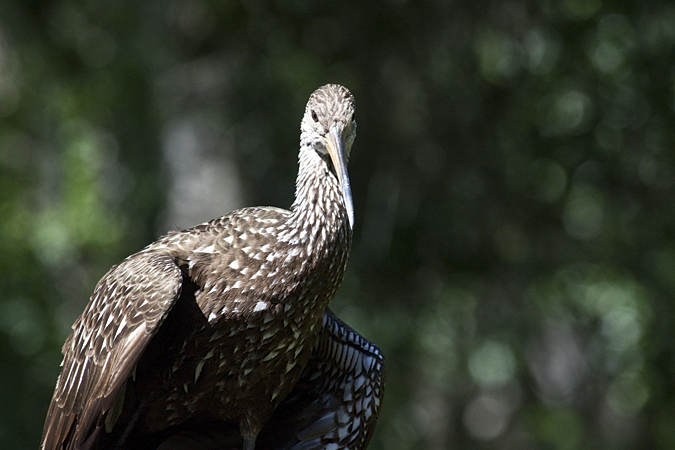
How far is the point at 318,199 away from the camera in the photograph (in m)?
3.92

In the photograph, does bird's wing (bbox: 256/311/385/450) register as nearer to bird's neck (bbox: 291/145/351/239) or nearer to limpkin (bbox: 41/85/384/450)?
limpkin (bbox: 41/85/384/450)

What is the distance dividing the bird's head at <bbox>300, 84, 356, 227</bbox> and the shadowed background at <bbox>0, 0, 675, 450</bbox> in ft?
15.8

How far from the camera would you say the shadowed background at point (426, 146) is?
8.91 meters

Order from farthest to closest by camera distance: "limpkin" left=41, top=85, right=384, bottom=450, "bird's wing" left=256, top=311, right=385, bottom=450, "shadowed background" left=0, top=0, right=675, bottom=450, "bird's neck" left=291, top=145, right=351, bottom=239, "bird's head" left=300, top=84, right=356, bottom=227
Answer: "shadowed background" left=0, top=0, right=675, bottom=450
"bird's wing" left=256, top=311, right=385, bottom=450
"bird's neck" left=291, top=145, right=351, bottom=239
"bird's head" left=300, top=84, right=356, bottom=227
"limpkin" left=41, top=85, right=384, bottom=450

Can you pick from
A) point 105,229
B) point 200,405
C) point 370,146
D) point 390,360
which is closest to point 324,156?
point 200,405

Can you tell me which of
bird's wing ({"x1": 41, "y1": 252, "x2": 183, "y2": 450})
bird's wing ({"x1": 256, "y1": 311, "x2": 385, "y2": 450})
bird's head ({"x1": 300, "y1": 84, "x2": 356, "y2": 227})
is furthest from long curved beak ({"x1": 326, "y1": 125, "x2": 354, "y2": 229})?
bird's wing ({"x1": 256, "y1": 311, "x2": 385, "y2": 450})

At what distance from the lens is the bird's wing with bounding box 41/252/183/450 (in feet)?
11.5

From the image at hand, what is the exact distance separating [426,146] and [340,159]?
5.56m

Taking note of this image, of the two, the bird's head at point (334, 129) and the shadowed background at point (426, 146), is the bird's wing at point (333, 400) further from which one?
the shadowed background at point (426, 146)

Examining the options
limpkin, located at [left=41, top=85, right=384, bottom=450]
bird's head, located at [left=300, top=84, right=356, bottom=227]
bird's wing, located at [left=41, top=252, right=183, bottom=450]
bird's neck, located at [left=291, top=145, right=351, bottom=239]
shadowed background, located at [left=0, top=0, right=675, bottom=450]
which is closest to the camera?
bird's wing, located at [left=41, top=252, right=183, bottom=450]

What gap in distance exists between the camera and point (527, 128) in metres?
9.79

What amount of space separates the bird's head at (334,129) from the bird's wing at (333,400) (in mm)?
907

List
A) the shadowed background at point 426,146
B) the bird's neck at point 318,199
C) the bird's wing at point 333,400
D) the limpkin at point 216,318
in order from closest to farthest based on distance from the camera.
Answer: the limpkin at point 216,318 < the bird's neck at point 318,199 < the bird's wing at point 333,400 < the shadowed background at point 426,146

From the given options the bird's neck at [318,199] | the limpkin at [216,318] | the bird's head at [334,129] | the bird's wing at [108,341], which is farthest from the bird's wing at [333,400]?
the bird's wing at [108,341]
